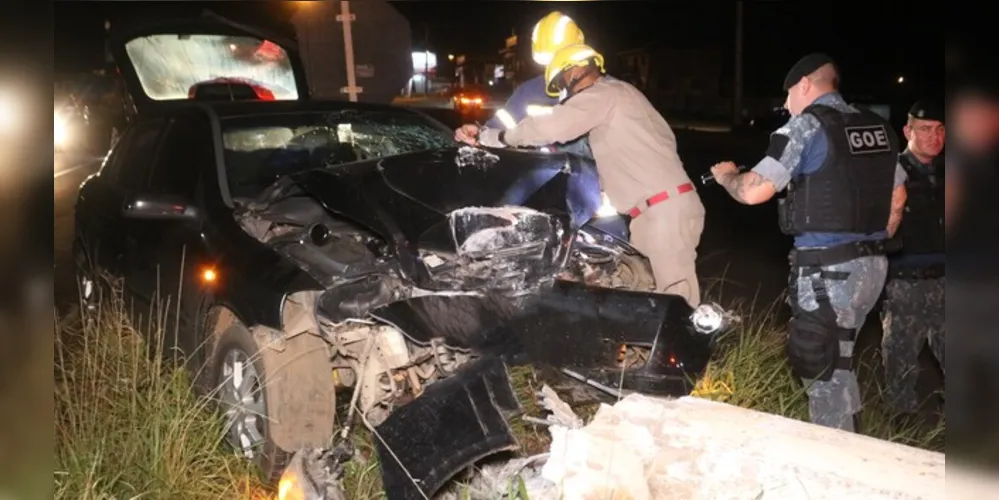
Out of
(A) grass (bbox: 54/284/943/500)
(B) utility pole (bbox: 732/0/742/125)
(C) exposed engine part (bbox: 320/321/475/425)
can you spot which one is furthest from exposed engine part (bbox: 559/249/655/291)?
(B) utility pole (bbox: 732/0/742/125)

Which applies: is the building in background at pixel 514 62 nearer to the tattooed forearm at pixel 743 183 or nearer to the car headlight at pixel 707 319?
the tattooed forearm at pixel 743 183

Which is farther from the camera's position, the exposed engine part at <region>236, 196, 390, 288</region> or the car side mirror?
the car side mirror

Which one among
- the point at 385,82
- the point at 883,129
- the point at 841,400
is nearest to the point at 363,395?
the point at 841,400

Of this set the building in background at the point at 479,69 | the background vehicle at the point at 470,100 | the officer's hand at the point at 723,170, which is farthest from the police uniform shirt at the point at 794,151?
the building in background at the point at 479,69

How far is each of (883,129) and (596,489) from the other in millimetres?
2213

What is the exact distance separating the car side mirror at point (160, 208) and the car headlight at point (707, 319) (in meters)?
2.39

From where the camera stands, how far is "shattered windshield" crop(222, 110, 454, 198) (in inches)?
175

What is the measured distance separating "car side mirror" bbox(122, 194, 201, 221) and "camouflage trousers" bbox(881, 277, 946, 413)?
351 cm

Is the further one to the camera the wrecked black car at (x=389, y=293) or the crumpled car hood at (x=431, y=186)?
the crumpled car hood at (x=431, y=186)

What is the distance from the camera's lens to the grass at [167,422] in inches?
129

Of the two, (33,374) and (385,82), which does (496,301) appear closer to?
(33,374)

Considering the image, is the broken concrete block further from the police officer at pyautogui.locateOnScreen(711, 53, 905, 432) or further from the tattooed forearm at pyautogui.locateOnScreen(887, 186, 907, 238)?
the tattooed forearm at pyautogui.locateOnScreen(887, 186, 907, 238)

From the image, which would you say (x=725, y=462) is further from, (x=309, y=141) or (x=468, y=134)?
(x=309, y=141)

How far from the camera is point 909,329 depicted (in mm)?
4418
